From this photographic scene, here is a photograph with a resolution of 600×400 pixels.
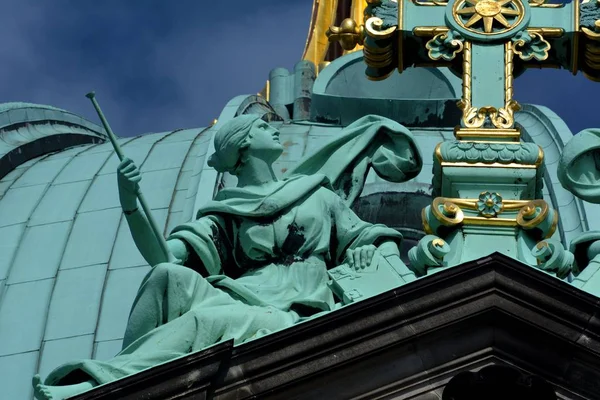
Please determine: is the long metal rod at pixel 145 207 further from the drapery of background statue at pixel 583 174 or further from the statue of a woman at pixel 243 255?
the drapery of background statue at pixel 583 174

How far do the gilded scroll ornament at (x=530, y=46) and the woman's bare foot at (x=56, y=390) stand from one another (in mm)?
5771

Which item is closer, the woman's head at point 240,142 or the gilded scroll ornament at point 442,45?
the woman's head at point 240,142

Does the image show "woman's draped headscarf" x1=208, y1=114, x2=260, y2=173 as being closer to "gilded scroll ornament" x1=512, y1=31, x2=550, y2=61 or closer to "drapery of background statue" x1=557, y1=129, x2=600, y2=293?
"gilded scroll ornament" x1=512, y1=31, x2=550, y2=61

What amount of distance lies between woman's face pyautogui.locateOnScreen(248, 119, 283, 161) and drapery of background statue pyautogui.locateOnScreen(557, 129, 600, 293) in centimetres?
270

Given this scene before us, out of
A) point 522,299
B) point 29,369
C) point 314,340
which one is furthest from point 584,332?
point 29,369

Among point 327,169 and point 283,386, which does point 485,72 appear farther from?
point 283,386

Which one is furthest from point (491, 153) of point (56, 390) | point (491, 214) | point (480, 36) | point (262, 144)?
point (56, 390)

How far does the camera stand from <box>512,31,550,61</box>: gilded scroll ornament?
28000 mm

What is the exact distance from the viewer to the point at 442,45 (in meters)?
28.1

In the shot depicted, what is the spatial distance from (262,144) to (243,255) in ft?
3.96

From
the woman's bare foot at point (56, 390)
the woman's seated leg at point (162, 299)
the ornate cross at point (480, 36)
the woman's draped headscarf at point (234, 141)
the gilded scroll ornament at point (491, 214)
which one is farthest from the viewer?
the ornate cross at point (480, 36)

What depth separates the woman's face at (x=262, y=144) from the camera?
27.8 meters

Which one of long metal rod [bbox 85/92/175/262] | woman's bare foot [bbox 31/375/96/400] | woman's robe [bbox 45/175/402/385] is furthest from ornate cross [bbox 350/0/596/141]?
woman's bare foot [bbox 31/375/96/400]

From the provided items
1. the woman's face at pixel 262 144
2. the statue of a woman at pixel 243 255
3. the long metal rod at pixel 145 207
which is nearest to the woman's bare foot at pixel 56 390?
the statue of a woman at pixel 243 255
